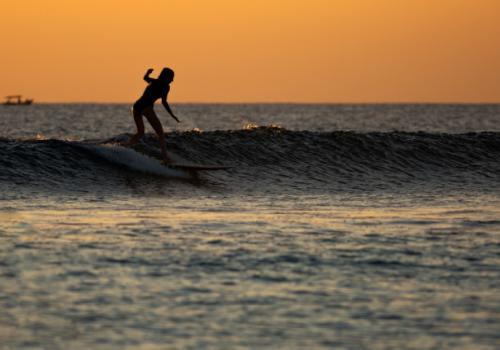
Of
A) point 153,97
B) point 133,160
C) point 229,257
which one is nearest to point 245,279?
point 229,257

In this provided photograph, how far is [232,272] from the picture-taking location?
1048 cm

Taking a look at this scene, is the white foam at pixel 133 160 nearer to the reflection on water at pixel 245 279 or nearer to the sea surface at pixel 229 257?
the sea surface at pixel 229 257

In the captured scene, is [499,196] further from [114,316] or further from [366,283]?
[114,316]

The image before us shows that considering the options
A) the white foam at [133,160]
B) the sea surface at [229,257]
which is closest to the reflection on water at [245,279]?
the sea surface at [229,257]

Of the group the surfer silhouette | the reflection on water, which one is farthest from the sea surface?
the surfer silhouette

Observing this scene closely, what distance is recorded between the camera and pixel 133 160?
2070 cm

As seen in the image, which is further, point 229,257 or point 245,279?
point 229,257

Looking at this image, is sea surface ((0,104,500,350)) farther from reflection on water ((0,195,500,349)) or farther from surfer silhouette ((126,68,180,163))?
surfer silhouette ((126,68,180,163))

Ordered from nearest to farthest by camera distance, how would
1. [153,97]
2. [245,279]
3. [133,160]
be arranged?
[245,279], [153,97], [133,160]

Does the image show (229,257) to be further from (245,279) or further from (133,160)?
(133,160)

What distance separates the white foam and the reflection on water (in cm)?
467

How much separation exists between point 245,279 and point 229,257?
1.19m

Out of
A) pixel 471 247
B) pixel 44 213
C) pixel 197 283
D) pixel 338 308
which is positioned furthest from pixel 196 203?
pixel 338 308

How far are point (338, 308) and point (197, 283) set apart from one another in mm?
1630
